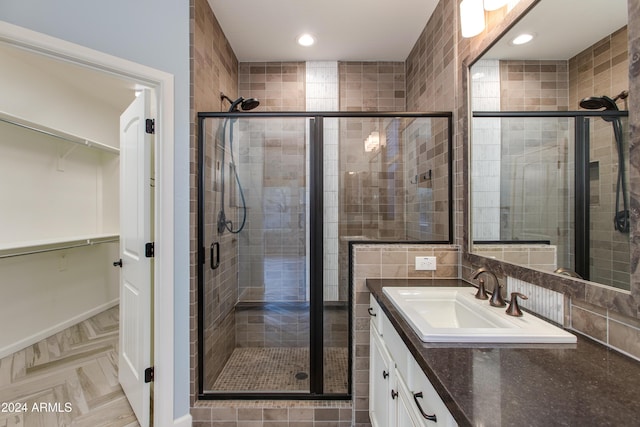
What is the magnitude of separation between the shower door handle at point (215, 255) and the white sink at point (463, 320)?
→ 1.16 meters

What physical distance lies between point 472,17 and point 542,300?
1.43 m

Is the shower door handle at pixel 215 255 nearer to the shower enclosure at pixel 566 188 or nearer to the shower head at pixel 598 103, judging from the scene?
the shower enclosure at pixel 566 188

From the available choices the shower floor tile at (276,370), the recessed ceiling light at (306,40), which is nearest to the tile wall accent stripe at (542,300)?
the shower floor tile at (276,370)

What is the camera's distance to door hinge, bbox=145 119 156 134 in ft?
5.54

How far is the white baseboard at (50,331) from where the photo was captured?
2.47 metres

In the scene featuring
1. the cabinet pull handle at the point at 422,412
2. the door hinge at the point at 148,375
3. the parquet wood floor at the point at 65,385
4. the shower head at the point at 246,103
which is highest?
the shower head at the point at 246,103

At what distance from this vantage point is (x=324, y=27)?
2240mm

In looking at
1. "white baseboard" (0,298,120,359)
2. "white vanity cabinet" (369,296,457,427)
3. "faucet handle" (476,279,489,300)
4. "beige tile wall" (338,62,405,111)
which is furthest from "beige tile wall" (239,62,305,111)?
"white baseboard" (0,298,120,359)

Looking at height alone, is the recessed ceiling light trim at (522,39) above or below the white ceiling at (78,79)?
below

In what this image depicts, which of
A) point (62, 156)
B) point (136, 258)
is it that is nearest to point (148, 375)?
point (136, 258)

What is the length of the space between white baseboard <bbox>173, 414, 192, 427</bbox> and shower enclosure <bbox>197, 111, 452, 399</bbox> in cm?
13

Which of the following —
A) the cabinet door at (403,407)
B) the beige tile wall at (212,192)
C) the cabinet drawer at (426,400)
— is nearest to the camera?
the cabinet drawer at (426,400)

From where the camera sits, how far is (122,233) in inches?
80.3

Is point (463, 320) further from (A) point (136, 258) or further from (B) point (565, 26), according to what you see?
(A) point (136, 258)
